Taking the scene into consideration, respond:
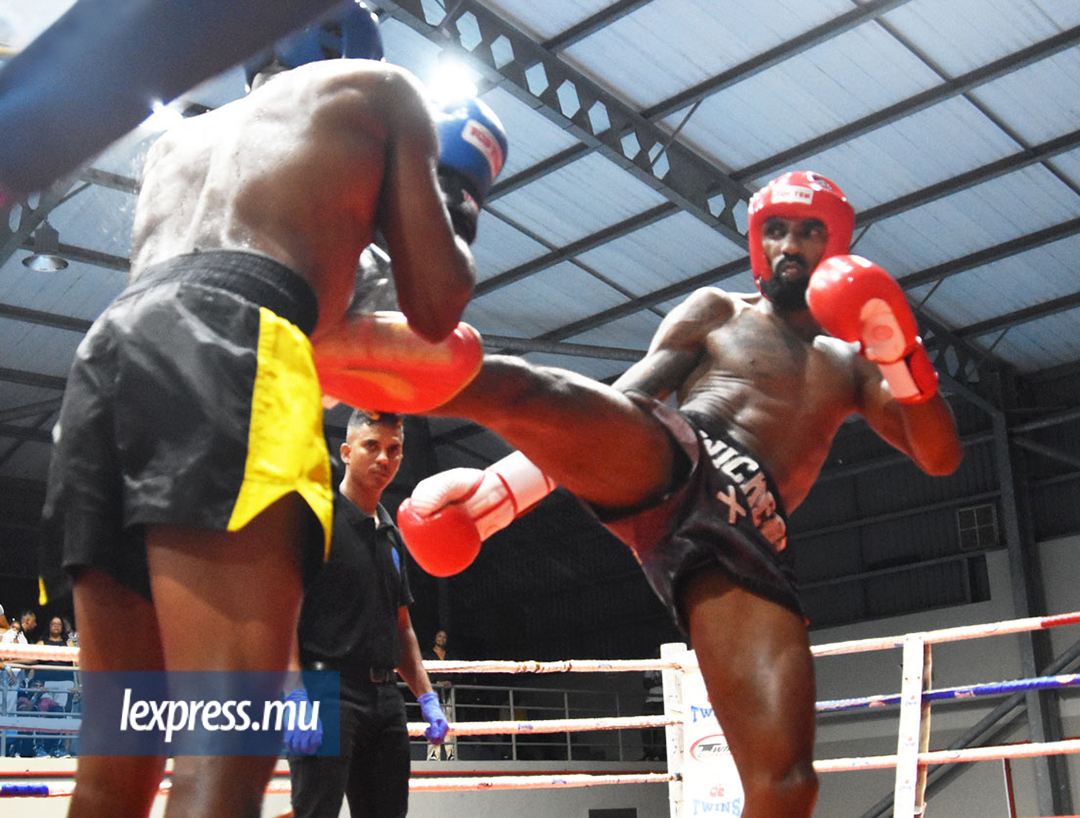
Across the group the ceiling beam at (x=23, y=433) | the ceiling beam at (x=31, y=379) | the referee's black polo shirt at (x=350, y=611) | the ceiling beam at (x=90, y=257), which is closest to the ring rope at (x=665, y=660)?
the referee's black polo shirt at (x=350, y=611)

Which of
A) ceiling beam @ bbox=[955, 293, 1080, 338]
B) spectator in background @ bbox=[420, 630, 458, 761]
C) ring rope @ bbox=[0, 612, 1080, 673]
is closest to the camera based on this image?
ring rope @ bbox=[0, 612, 1080, 673]

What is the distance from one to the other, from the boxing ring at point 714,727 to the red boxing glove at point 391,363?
1.52 metres

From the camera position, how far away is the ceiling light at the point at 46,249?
299 inches

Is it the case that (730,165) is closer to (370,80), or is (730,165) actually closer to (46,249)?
(46,249)

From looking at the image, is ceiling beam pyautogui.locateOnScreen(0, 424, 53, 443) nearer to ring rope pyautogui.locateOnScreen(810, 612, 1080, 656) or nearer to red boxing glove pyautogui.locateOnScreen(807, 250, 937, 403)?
ring rope pyautogui.locateOnScreen(810, 612, 1080, 656)

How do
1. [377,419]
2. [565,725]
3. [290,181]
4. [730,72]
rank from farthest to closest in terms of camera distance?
[730,72] → [565,725] → [377,419] → [290,181]

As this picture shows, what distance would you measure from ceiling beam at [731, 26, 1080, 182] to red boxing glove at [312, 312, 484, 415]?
6.33 metres

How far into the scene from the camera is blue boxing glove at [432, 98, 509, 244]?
1.51 metres

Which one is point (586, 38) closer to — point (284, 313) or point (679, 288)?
point (679, 288)

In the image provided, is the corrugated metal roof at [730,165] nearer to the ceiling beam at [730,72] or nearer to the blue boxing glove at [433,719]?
the ceiling beam at [730,72]

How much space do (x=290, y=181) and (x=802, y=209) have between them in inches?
54.0

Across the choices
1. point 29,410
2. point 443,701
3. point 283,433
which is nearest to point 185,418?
point 283,433

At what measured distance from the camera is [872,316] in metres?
2.08

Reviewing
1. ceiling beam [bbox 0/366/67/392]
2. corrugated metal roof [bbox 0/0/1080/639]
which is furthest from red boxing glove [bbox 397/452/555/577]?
ceiling beam [bbox 0/366/67/392]
